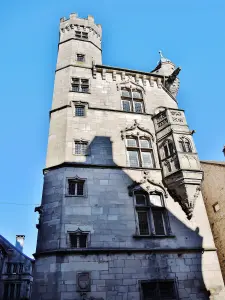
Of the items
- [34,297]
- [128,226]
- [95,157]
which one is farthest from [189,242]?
[34,297]

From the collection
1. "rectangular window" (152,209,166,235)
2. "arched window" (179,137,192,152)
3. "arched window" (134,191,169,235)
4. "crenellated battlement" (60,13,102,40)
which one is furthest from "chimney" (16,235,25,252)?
"arched window" (179,137,192,152)

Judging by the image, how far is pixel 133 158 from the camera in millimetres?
12805

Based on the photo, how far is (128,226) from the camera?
10211 millimetres

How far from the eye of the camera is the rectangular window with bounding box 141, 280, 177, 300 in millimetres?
9031

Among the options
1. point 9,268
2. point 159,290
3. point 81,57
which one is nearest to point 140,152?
point 159,290

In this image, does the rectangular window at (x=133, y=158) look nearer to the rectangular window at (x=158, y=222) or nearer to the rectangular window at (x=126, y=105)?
the rectangular window at (x=158, y=222)

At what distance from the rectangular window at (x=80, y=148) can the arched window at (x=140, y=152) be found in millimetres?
2322

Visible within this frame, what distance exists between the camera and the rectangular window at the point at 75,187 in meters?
10.7

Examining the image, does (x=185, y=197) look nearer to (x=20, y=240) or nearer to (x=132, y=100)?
(x=132, y=100)

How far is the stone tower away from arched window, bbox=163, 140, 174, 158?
0.07 meters

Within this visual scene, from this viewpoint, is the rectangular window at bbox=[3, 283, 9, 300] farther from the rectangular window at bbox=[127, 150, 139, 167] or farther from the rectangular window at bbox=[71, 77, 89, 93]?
the rectangular window at bbox=[71, 77, 89, 93]

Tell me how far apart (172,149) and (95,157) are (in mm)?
4078

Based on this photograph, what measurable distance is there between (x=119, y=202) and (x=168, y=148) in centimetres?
412

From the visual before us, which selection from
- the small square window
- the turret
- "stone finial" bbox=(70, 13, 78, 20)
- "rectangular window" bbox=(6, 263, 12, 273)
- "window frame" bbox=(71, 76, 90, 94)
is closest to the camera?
the small square window
